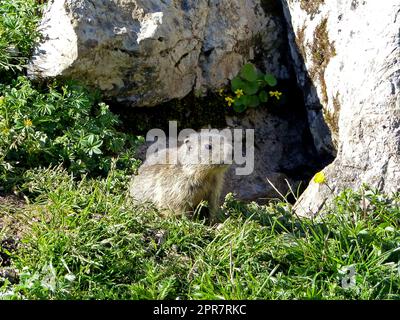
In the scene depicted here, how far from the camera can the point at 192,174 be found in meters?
7.57

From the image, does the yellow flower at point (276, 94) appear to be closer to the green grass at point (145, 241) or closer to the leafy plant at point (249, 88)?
the leafy plant at point (249, 88)

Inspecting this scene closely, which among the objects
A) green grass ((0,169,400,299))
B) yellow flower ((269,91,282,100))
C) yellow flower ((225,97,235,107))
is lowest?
green grass ((0,169,400,299))

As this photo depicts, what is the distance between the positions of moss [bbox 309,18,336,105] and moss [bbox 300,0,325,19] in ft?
0.61

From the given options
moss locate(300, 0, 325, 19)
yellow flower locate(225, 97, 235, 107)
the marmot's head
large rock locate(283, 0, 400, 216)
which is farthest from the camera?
yellow flower locate(225, 97, 235, 107)

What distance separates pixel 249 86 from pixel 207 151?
6.52 feet

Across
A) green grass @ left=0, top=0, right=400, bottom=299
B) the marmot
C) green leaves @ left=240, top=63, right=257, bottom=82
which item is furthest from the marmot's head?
green leaves @ left=240, top=63, right=257, bottom=82

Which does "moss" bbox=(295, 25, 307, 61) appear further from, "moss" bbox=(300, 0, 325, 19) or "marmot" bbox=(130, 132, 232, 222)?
"marmot" bbox=(130, 132, 232, 222)

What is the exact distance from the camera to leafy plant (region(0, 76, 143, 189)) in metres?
7.59

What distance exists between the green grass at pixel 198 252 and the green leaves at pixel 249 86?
8.37ft

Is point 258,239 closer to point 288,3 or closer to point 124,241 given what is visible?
point 124,241

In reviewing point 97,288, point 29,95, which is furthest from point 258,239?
point 29,95

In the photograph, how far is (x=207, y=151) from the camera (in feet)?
24.6

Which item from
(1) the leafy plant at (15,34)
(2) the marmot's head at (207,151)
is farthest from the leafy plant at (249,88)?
(1) the leafy plant at (15,34)

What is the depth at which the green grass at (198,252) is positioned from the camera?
5.69 metres
